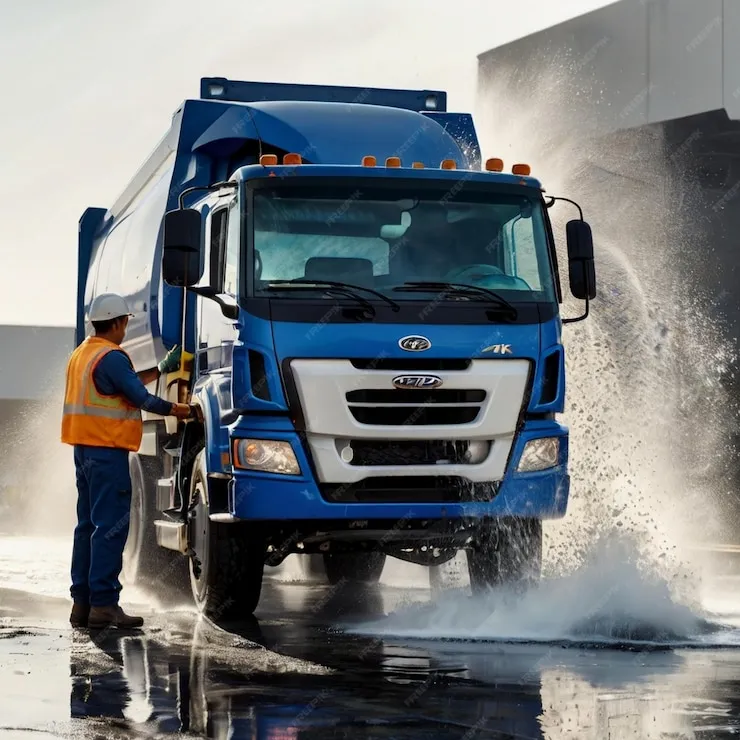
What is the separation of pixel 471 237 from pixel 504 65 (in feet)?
76.2

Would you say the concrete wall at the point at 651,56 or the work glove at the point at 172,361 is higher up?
the concrete wall at the point at 651,56

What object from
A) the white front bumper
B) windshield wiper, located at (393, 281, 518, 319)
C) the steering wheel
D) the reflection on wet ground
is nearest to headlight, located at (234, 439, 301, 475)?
the white front bumper

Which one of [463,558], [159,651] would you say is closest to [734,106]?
[463,558]

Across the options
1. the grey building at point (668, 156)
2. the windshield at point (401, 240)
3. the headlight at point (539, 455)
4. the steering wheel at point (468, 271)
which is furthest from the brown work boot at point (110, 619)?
the grey building at point (668, 156)

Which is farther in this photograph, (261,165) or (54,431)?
(54,431)

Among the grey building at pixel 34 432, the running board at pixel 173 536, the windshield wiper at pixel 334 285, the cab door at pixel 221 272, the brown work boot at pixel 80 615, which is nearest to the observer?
the windshield wiper at pixel 334 285

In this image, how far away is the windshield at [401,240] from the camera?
9.31 metres

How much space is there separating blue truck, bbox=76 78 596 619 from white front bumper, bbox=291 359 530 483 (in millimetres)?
11

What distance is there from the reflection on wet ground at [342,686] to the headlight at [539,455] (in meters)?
1.14

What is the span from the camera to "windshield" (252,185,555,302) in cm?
931

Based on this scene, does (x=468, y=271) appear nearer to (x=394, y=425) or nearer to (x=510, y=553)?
(x=394, y=425)

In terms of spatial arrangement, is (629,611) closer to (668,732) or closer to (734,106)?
(668,732)

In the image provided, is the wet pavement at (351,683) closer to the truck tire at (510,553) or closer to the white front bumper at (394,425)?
the truck tire at (510,553)

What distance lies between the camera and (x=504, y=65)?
32125 millimetres
